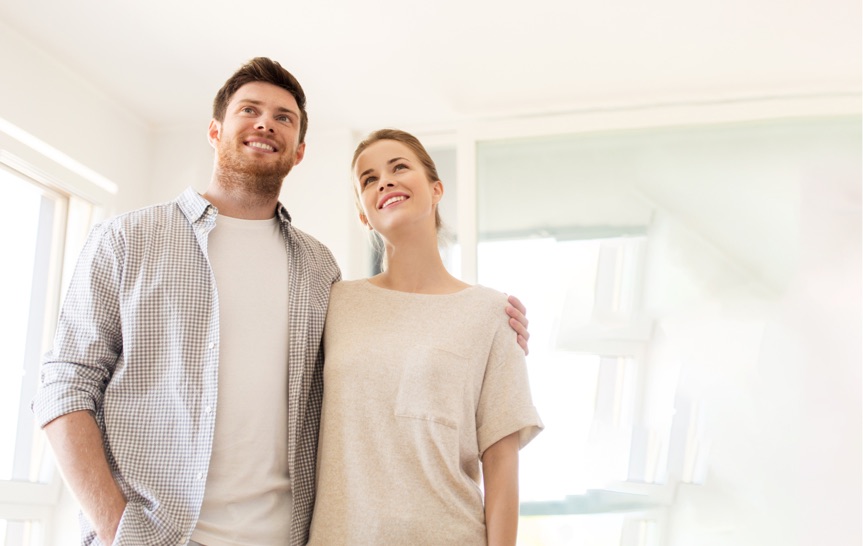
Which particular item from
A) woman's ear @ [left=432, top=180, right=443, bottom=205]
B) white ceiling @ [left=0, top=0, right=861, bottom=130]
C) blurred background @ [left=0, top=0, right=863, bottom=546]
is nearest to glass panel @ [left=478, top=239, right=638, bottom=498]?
blurred background @ [left=0, top=0, right=863, bottom=546]

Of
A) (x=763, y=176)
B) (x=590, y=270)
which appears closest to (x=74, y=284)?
(x=590, y=270)

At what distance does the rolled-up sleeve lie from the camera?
146 cm

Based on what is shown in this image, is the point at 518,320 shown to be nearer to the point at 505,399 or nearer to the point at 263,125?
the point at 505,399

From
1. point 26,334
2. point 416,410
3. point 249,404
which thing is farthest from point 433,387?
point 26,334

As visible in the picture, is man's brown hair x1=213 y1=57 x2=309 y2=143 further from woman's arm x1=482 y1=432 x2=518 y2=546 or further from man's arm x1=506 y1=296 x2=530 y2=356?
woman's arm x1=482 y1=432 x2=518 y2=546

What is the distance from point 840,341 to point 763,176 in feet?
2.11

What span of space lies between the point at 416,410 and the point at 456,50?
1.69 m

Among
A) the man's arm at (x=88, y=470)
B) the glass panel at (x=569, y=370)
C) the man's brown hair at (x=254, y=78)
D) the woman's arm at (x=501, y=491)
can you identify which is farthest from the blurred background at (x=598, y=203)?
the man's arm at (x=88, y=470)

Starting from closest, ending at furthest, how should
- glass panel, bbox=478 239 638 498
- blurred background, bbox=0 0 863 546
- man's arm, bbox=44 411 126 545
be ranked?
man's arm, bbox=44 411 126 545, blurred background, bbox=0 0 863 546, glass panel, bbox=478 239 638 498

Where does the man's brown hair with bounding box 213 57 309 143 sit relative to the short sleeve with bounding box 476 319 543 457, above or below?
above

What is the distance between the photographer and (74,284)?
157 cm

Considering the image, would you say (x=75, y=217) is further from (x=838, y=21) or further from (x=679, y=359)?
(x=838, y=21)

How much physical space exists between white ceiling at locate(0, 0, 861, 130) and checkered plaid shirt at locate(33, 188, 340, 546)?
132 cm

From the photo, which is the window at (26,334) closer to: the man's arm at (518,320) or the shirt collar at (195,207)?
the shirt collar at (195,207)
